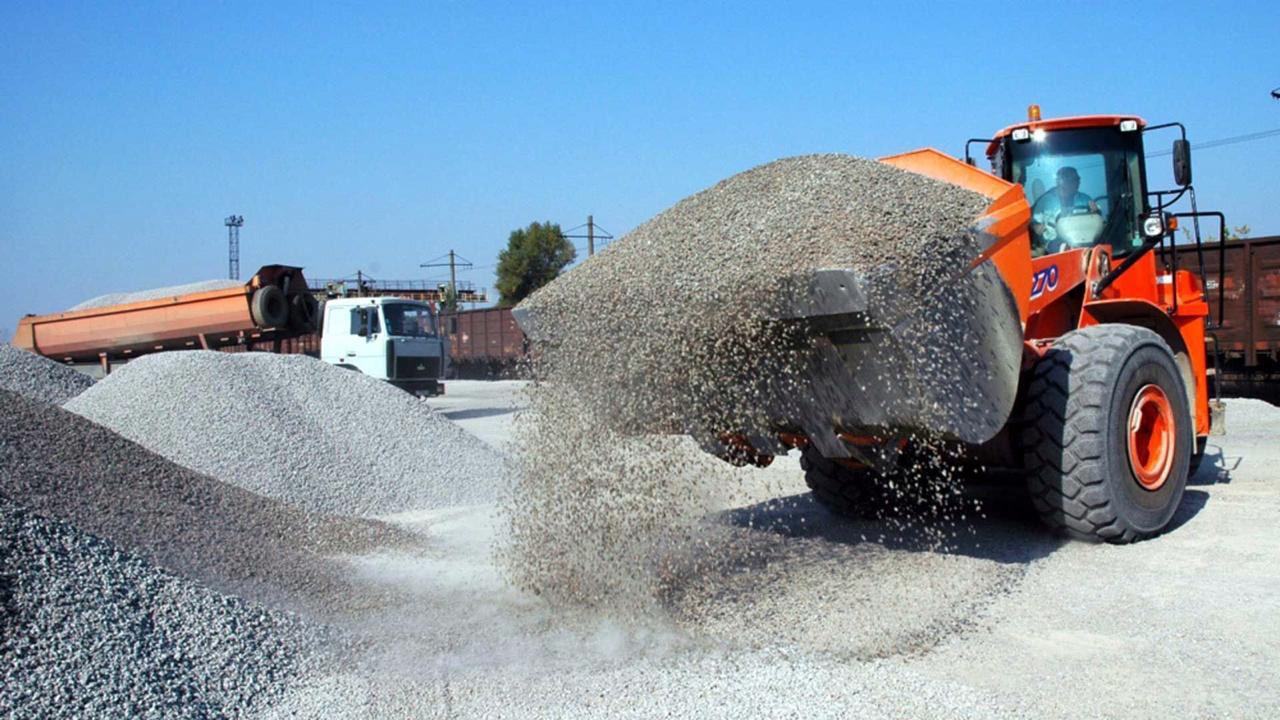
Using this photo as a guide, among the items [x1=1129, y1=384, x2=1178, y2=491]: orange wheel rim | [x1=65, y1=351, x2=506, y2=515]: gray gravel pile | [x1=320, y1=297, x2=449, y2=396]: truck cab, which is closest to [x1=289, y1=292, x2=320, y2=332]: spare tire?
[x1=320, y1=297, x2=449, y2=396]: truck cab

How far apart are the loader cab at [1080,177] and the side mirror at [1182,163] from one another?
273 millimetres

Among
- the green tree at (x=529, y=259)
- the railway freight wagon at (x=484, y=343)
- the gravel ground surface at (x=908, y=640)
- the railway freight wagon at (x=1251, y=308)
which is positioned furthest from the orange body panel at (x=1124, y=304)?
the green tree at (x=529, y=259)

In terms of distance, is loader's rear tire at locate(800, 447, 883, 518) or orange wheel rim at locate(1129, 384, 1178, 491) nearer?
orange wheel rim at locate(1129, 384, 1178, 491)

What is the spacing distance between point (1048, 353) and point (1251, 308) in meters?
9.08

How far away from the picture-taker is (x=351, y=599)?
4273 mm

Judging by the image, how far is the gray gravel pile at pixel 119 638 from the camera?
2.99 metres

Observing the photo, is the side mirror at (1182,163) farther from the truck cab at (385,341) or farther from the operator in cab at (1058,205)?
the truck cab at (385,341)

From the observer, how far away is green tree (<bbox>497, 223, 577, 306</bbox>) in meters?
41.7

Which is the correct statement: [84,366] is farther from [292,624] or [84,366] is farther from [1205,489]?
[1205,489]

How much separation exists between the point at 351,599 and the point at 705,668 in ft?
5.67

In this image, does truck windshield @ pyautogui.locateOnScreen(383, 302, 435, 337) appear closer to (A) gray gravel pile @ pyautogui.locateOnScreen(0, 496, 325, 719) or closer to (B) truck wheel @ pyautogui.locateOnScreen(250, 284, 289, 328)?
(B) truck wheel @ pyautogui.locateOnScreen(250, 284, 289, 328)

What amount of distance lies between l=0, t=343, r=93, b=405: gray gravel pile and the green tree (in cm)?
3002

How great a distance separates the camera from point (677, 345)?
3.77 metres

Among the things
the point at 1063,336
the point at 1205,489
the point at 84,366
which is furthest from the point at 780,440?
the point at 84,366
